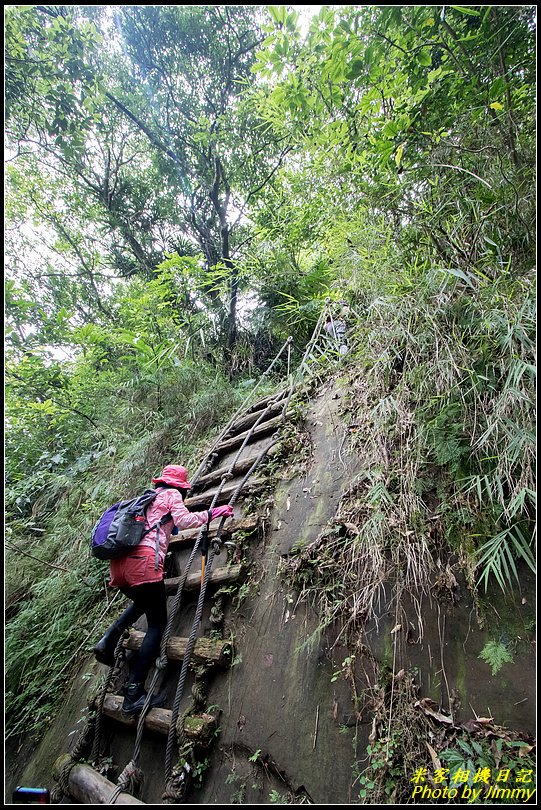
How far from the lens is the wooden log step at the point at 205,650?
2.15 metres

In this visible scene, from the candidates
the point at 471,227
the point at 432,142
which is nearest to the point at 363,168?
the point at 432,142

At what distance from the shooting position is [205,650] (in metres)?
2.23

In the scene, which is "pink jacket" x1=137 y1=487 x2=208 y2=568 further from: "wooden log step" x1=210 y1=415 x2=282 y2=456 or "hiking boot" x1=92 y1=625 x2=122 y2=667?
"wooden log step" x1=210 y1=415 x2=282 y2=456

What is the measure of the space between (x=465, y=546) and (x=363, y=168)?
2.95 m

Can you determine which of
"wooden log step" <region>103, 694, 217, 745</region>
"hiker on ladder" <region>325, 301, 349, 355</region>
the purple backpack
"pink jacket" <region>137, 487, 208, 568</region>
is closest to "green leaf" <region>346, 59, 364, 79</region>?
"hiker on ladder" <region>325, 301, 349, 355</region>

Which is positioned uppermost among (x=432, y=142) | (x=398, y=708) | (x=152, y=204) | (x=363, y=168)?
(x=152, y=204)

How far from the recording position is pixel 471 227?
2.34 m

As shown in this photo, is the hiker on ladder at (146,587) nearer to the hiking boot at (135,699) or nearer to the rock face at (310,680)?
the hiking boot at (135,699)

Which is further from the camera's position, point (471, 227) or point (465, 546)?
point (471, 227)

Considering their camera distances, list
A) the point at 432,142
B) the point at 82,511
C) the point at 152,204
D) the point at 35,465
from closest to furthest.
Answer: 1. the point at 432,142
2. the point at 82,511
3. the point at 35,465
4. the point at 152,204

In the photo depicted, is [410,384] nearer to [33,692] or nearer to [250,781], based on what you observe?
[250,781]

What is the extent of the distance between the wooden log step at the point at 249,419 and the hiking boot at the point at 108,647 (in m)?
2.20

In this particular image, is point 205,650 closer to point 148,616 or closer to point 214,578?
point 214,578

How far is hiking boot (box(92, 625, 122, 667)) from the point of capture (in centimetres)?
268
